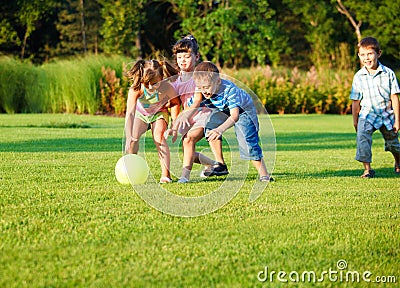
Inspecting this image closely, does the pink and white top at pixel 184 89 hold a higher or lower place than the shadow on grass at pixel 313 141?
higher

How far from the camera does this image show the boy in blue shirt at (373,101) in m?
7.34

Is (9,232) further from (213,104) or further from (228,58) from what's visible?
(228,58)

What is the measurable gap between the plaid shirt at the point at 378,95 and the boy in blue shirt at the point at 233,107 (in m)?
1.64


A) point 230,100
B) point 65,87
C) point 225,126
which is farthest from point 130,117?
point 65,87

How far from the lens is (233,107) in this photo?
6176 millimetres

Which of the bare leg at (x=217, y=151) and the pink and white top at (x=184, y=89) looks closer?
the pink and white top at (x=184, y=89)

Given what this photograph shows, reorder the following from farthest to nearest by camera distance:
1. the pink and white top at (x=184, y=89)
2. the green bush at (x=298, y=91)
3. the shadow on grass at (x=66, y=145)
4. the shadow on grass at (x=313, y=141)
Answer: the green bush at (x=298, y=91), the shadow on grass at (x=313, y=141), the shadow on grass at (x=66, y=145), the pink and white top at (x=184, y=89)

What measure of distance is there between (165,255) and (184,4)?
3135 centimetres

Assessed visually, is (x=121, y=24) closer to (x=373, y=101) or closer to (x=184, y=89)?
(x=373, y=101)

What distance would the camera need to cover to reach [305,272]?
3.41 m

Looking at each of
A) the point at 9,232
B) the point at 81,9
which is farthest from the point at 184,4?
the point at 9,232

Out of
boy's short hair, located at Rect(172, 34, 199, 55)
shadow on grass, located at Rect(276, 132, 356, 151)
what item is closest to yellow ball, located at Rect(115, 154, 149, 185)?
boy's short hair, located at Rect(172, 34, 199, 55)

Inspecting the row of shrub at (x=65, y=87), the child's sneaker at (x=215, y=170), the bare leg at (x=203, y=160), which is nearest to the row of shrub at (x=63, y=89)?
the row of shrub at (x=65, y=87)

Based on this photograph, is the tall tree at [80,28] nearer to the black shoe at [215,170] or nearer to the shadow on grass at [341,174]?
the shadow on grass at [341,174]
